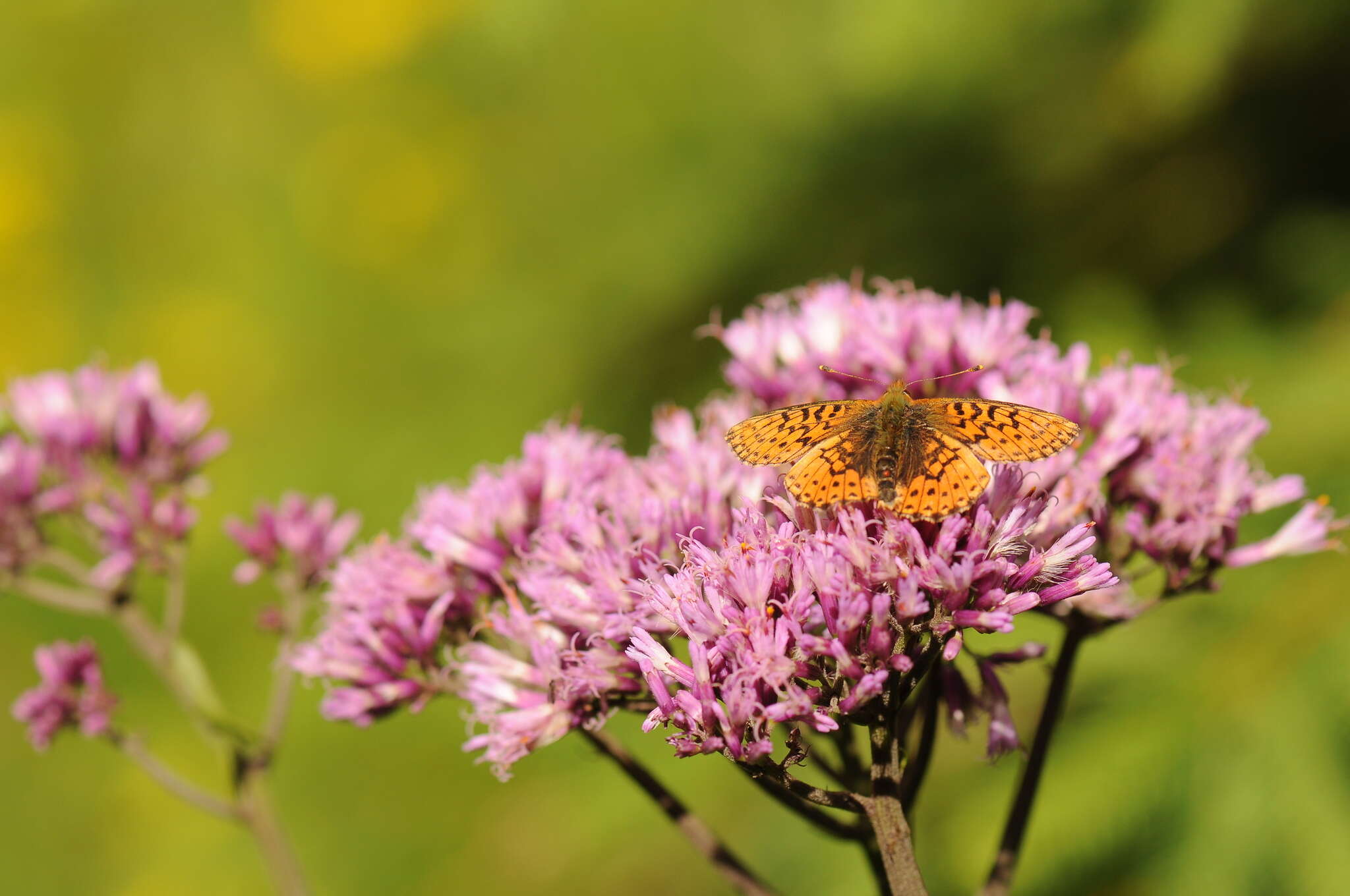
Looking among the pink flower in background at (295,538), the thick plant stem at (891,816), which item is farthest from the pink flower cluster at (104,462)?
the thick plant stem at (891,816)

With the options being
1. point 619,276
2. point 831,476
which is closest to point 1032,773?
point 831,476

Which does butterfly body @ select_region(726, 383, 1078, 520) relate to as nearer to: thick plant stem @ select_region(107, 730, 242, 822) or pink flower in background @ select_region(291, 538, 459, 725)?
pink flower in background @ select_region(291, 538, 459, 725)

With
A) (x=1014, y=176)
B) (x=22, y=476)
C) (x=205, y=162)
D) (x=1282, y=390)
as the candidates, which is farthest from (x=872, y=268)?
(x=205, y=162)

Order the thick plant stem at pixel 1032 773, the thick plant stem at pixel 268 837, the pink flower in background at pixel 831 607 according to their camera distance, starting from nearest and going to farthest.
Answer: the pink flower in background at pixel 831 607 < the thick plant stem at pixel 1032 773 < the thick plant stem at pixel 268 837

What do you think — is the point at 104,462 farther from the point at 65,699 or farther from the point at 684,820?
the point at 684,820

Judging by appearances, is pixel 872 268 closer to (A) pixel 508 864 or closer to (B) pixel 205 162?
(A) pixel 508 864

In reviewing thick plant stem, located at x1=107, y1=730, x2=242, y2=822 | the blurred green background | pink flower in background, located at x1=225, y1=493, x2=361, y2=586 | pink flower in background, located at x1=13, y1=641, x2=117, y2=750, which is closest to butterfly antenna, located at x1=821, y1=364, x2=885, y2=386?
pink flower in background, located at x1=225, y1=493, x2=361, y2=586

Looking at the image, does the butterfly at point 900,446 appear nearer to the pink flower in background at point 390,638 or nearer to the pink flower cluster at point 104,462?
the pink flower in background at point 390,638
